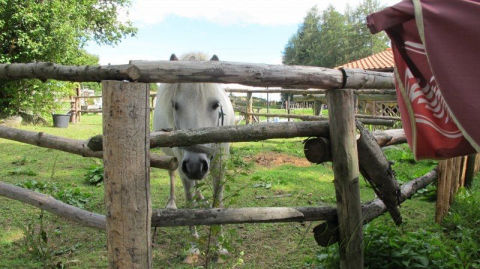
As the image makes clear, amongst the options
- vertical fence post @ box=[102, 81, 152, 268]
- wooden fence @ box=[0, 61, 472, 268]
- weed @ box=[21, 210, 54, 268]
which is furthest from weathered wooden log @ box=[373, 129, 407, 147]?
weed @ box=[21, 210, 54, 268]

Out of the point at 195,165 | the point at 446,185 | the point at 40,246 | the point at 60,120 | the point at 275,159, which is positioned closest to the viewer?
the point at 195,165

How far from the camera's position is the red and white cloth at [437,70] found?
140 centimetres

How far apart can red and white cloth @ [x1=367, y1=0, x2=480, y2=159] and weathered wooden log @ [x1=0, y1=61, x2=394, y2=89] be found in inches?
18.3

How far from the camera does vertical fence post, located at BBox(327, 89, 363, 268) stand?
2229 millimetres

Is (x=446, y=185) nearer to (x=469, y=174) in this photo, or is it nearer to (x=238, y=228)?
(x=469, y=174)

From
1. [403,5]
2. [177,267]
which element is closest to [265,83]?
[403,5]

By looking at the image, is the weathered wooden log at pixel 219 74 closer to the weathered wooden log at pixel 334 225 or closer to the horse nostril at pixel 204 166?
Result: the weathered wooden log at pixel 334 225

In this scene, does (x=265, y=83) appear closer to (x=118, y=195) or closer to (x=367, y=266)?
(x=118, y=195)

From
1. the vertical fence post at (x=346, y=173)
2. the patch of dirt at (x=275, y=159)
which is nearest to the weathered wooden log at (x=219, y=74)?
the vertical fence post at (x=346, y=173)

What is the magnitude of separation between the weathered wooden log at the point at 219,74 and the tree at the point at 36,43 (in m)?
12.9

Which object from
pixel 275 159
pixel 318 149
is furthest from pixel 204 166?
pixel 275 159

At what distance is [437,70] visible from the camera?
1446 millimetres

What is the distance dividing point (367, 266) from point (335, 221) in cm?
52

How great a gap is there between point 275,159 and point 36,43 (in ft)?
35.5
